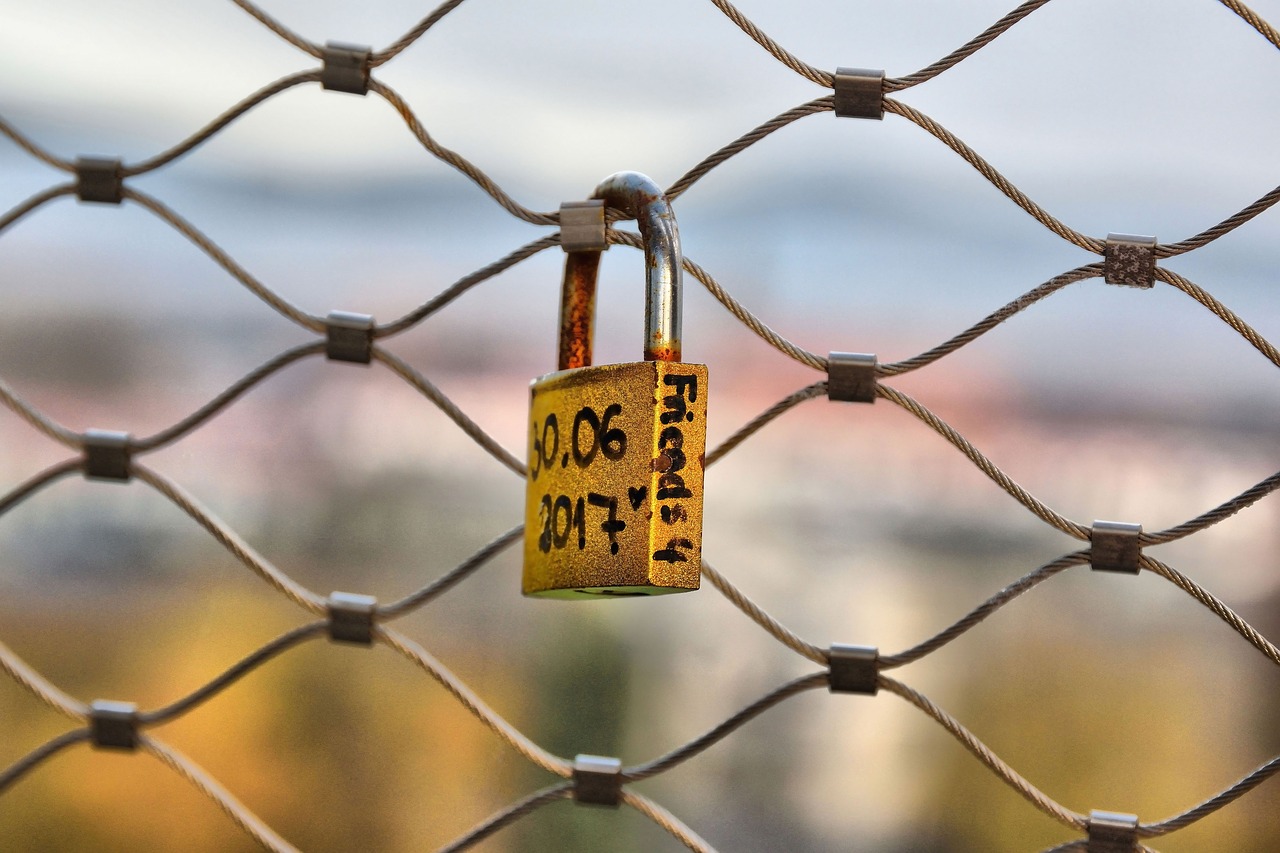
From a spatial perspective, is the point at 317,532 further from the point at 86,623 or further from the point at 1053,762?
the point at 1053,762

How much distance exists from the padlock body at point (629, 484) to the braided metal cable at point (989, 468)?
0.58 feet

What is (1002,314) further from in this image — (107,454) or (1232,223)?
(107,454)

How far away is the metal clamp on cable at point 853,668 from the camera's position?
0.53m

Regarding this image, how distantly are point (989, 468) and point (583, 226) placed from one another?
0.68 feet

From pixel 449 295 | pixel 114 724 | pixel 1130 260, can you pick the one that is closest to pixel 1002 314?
pixel 1130 260

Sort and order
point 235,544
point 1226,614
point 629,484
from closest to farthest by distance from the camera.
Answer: point 629,484, point 1226,614, point 235,544

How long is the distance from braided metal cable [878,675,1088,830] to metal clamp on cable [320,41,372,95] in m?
0.38

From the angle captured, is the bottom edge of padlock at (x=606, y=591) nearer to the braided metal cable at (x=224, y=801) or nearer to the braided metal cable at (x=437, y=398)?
the braided metal cable at (x=437, y=398)

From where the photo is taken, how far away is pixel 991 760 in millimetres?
506

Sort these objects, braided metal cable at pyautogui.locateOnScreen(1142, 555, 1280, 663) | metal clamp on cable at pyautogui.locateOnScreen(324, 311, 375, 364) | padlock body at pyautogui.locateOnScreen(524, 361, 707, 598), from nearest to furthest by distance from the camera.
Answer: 1. padlock body at pyautogui.locateOnScreen(524, 361, 707, 598)
2. braided metal cable at pyautogui.locateOnScreen(1142, 555, 1280, 663)
3. metal clamp on cable at pyautogui.locateOnScreen(324, 311, 375, 364)

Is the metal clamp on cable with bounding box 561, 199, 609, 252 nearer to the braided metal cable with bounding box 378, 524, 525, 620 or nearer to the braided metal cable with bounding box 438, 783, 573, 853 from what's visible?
the braided metal cable with bounding box 378, 524, 525, 620

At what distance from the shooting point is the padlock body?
0.38 metres

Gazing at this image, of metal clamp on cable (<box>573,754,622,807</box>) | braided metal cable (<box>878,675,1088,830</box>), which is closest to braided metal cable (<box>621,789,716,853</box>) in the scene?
metal clamp on cable (<box>573,754,622,807</box>)

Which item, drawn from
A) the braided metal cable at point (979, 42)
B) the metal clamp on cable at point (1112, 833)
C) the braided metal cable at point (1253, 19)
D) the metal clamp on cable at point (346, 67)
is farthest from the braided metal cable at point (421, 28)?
the metal clamp on cable at point (1112, 833)
